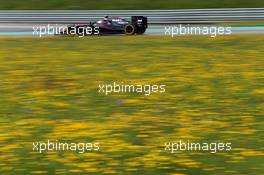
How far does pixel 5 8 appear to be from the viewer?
89.1ft

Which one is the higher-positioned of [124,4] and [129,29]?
[124,4]

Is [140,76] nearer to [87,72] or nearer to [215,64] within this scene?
[87,72]

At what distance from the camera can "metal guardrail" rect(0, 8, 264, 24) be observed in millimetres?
23438

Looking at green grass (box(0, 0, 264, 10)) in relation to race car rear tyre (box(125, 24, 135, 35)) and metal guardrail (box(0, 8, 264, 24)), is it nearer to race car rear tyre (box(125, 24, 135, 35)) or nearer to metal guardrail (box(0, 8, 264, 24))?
metal guardrail (box(0, 8, 264, 24))

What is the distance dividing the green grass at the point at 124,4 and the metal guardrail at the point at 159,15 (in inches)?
80.5

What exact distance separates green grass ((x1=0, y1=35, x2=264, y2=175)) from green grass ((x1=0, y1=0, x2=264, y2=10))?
13.2m

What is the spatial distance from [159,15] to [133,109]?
16403 mm

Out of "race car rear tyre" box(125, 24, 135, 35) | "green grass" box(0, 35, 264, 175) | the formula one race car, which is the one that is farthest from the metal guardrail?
"green grass" box(0, 35, 264, 175)

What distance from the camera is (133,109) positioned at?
7.88 m
